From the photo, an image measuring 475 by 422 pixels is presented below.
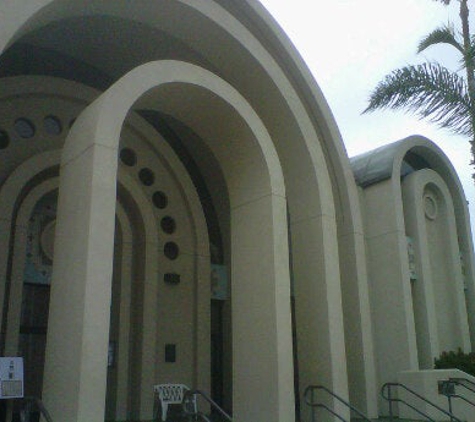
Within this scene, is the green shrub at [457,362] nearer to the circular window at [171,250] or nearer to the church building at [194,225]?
the church building at [194,225]

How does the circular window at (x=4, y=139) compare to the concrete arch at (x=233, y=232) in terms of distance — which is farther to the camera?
the circular window at (x=4, y=139)

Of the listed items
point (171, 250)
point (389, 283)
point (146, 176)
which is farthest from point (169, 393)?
point (389, 283)

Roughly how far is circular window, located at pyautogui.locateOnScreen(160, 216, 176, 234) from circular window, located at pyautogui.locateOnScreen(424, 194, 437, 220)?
23.1 ft

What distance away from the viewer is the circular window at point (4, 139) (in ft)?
39.1

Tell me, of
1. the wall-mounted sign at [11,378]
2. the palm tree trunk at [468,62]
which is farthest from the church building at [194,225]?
the palm tree trunk at [468,62]

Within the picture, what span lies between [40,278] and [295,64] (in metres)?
6.76

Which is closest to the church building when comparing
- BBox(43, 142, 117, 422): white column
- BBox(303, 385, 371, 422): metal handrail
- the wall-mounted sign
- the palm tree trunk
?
BBox(43, 142, 117, 422): white column

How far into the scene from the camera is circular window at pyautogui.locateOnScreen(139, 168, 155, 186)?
1396cm

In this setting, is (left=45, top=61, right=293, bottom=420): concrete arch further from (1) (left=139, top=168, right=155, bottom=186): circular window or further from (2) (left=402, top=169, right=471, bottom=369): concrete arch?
(2) (left=402, top=169, right=471, bottom=369): concrete arch

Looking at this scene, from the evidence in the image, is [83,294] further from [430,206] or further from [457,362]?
[430,206]

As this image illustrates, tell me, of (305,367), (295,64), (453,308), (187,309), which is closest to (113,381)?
(187,309)

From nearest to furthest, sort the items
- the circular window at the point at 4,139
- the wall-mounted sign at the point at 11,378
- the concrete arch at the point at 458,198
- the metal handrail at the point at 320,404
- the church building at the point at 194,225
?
the wall-mounted sign at the point at 11,378 < the church building at the point at 194,225 < the metal handrail at the point at 320,404 < the circular window at the point at 4,139 < the concrete arch at the point at 458,198

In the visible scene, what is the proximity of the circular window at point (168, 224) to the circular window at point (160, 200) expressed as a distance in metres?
0.30

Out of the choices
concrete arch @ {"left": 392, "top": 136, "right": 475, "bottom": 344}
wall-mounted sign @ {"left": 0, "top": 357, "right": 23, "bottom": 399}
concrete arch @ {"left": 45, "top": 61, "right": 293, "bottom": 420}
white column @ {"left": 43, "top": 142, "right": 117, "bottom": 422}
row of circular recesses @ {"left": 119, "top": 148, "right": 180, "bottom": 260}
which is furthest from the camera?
concrete arch @ {"left": 392, "top": 136, "right": 475, "bottom": 344}
